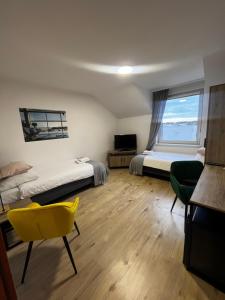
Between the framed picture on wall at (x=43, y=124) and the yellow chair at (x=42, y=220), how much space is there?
2238mm

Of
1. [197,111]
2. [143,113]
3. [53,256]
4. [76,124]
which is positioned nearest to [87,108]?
[76,124]

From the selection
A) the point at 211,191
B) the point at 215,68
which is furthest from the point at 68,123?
the point at 211,191

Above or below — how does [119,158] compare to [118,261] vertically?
above

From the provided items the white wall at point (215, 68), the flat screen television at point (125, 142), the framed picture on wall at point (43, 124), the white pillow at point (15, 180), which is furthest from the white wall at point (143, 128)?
the white pillow at point (15, 180)

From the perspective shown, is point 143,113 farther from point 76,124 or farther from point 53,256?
point 53,256

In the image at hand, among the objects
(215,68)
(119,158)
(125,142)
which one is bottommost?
(119,158)

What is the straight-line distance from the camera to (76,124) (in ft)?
13.0

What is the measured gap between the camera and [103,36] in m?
1.63

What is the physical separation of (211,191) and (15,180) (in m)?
2.67

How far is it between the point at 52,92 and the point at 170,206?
3525mm

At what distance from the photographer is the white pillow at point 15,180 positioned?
217 centimetres

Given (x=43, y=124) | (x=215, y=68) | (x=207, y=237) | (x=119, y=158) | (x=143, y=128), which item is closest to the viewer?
(x=207, y=237)

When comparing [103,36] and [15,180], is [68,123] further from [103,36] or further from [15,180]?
[103,36]

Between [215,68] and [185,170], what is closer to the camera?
[185,170]
